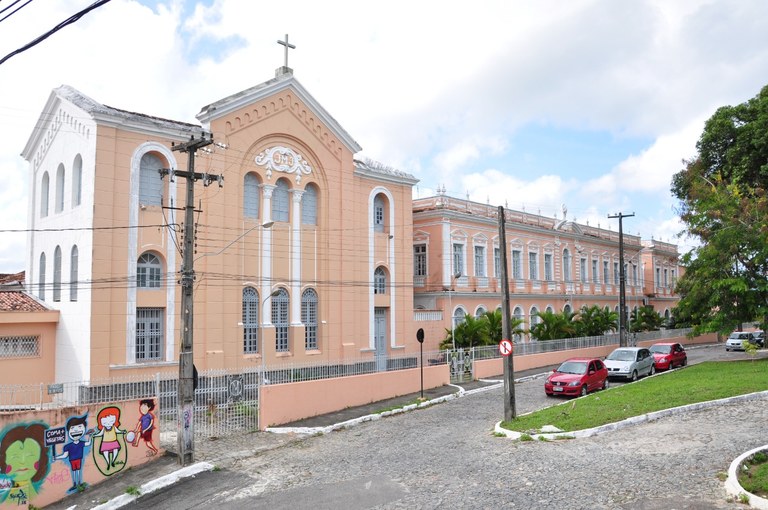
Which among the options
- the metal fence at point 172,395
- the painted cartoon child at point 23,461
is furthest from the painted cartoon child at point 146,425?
the painted cartoon child at point 23,461

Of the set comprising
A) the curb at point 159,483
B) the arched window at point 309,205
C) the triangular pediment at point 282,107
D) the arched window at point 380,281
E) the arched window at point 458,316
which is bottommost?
the curb at point 159,483

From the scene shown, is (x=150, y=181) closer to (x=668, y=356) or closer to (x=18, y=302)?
(x=18, y=302)

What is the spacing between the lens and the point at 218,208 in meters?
23.2

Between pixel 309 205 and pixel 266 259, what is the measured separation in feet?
11.6

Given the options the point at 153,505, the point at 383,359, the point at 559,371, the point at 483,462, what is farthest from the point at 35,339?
the point at 559,371

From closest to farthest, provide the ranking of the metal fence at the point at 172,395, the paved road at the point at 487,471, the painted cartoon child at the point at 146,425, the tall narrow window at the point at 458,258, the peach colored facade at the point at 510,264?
the paved road at the point at 487,471 < the painted cartoon child at the point at 146,425 < the metal fence at the point at 172,395 < the peach colored facade at the point at 510,264 < the tall narrow window at the point at 458,258

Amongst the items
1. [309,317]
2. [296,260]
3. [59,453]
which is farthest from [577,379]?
[59,453]

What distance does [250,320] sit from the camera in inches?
967

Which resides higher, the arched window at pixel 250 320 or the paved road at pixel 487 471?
the arched window at pixel 250 320

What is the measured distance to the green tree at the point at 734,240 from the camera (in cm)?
2795

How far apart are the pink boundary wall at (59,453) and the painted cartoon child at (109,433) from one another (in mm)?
70

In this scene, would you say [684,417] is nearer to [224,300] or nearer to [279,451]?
[279,451]

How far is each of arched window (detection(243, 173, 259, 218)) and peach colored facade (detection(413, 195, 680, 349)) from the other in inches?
412

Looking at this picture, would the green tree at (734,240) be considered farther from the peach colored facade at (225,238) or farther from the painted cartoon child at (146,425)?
the painted cartoon child at (146,425)
